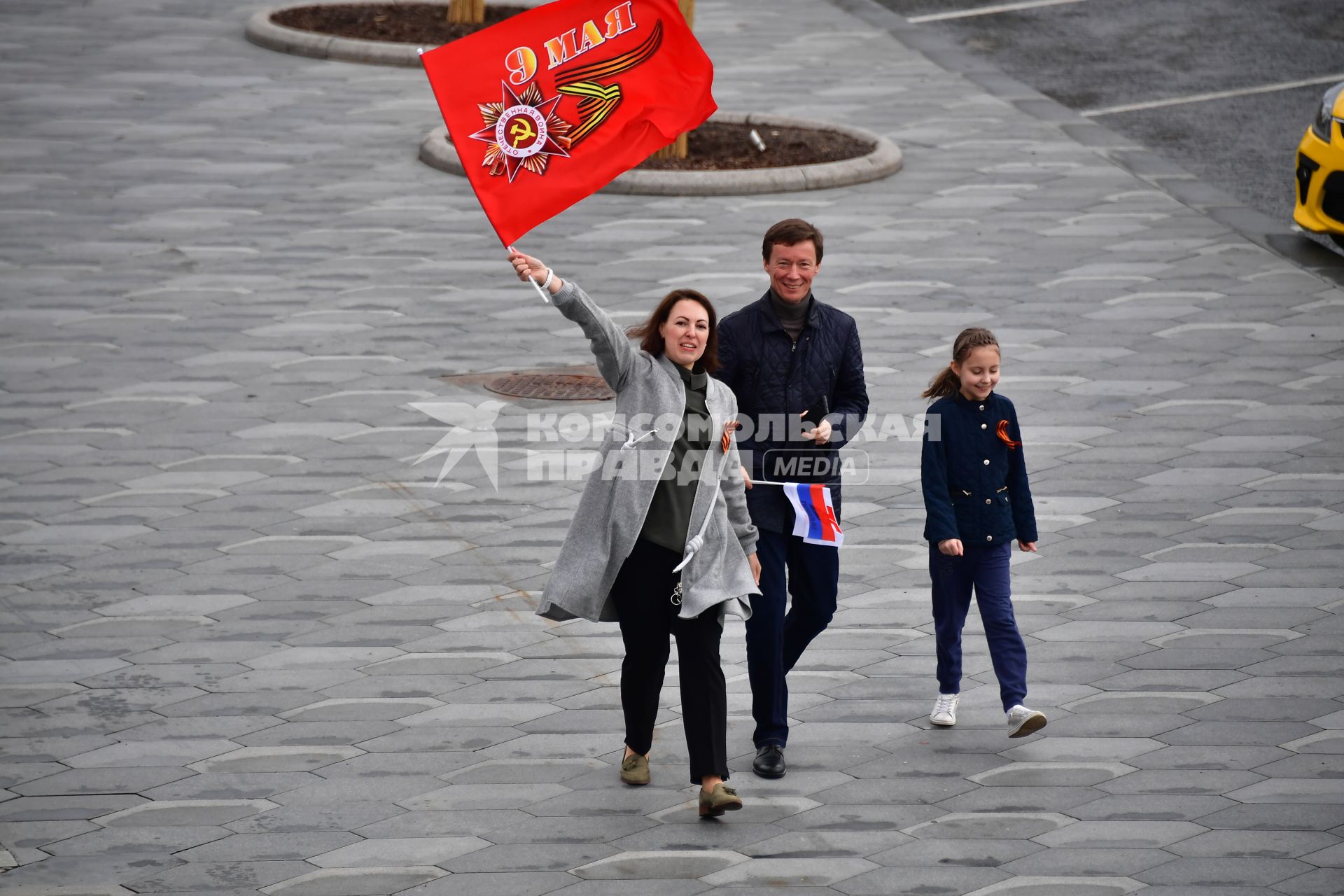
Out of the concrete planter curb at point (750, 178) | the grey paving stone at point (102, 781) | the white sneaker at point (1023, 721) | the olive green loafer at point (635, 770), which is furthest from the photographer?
the concrete planter curb at point (750, 178)

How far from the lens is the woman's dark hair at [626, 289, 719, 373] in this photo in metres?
5.69

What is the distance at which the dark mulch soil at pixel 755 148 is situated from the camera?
14.4m

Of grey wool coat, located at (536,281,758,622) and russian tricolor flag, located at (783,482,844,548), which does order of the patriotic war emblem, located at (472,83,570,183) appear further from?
russian tricolor flag, located at (783,482,844,548)

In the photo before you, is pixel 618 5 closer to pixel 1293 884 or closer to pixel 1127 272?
pixel 1293 884

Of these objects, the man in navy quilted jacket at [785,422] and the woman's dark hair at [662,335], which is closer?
the woman's dark hair at [662,335]

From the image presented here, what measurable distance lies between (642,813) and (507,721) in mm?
832

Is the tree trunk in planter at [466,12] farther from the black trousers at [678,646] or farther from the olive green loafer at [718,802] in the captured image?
the olive green loafer at [718,802]

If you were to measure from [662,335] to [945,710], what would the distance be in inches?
69.2

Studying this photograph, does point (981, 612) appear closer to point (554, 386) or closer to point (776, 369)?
point (776, 369)

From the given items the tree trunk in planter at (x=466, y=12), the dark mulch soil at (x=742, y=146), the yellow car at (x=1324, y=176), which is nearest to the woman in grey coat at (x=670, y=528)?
the dark mulch soil at (x=742, y=146)

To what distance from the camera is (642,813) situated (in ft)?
18.6

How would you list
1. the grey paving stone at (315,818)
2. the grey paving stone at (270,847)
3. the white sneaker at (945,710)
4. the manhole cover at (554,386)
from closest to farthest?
the grey paving stone at (270,847) < the grey paving stone at (315,818) < the white sneaker at (945,710) < the manhole cover at (554,386)

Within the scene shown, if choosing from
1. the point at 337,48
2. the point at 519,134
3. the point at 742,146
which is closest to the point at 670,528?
the point at 519,134

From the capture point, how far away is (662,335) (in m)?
5.74
